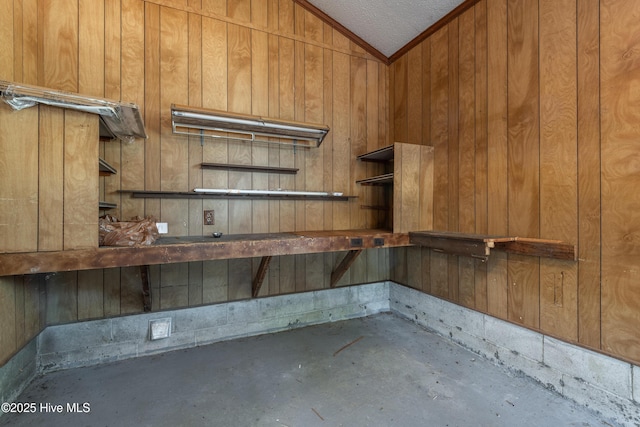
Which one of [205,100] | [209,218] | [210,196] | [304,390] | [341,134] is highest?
[205,100]

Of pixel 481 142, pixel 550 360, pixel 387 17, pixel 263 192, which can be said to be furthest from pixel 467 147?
pixel 263 192

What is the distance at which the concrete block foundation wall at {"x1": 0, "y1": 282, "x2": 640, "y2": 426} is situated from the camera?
1.52 metres

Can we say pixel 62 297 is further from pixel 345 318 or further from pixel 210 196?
pixel 345 318

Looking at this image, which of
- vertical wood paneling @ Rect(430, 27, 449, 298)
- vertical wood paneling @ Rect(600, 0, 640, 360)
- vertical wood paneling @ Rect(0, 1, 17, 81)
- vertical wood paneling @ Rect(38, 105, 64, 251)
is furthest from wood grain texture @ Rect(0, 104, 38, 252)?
vertical wood paneling @ Rect(600, 0, 640, 360)

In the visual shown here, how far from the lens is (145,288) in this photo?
203 cm

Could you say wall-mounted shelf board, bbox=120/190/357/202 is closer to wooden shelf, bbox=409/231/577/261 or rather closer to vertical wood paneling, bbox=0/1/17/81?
vertical wood paneling, bbox=0/1/17/81

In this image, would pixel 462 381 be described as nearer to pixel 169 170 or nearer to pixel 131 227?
pixel 131 227

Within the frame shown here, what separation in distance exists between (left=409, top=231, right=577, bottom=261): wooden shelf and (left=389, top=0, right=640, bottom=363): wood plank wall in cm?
7

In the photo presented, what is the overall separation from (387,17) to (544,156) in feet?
6.10

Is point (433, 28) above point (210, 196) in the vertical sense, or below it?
above

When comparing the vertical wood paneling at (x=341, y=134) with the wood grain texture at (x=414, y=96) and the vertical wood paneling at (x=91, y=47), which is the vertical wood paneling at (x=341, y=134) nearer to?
the wood grain texture at (x=414, y=96)

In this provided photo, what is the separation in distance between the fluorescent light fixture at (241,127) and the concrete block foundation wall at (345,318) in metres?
1.46

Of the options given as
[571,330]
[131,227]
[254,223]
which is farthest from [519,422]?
[131,227]

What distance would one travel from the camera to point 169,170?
7.25 ft
